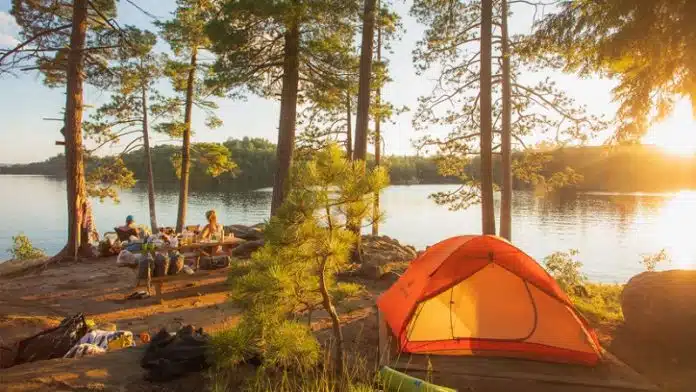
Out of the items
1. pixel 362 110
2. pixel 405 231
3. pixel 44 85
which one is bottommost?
pixel 405 231

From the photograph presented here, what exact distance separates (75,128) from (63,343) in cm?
779

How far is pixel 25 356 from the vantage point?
4590mm

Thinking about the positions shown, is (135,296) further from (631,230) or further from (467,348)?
(631,230)

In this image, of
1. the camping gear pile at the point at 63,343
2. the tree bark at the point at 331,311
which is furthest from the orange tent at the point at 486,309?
the camping gear pile at the point at 63,343

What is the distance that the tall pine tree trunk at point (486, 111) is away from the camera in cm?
859

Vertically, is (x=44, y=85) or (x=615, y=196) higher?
(x=44, y=85)

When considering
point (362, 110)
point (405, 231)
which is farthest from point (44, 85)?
point (405, 231)

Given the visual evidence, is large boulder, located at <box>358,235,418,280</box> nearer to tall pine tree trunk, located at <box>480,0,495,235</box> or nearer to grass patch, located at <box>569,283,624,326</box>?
tall pine tree trunk, located at <box>480,0,495,235</box>

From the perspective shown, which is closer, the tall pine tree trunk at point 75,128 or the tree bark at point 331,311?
the tree bark at point 331,311

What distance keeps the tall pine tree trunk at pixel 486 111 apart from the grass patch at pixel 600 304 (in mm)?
2165

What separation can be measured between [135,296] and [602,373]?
22.9 ft

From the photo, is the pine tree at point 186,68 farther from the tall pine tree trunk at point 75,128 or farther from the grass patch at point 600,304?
the grass patch at point 600,304

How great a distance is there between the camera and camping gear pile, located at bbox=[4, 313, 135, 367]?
15.0ft

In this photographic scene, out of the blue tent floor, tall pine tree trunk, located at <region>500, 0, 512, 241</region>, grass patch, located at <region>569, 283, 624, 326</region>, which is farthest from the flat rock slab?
tall pine tree trunk, located at <region>500, 0, 512, 241</region>
